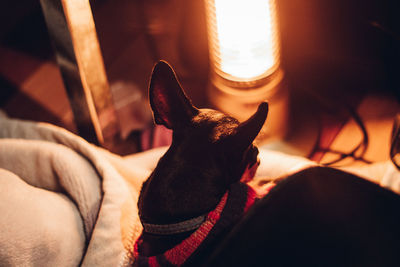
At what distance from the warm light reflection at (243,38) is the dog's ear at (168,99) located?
424 millimetres

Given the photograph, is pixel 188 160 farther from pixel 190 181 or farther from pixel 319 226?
pixel 319 226

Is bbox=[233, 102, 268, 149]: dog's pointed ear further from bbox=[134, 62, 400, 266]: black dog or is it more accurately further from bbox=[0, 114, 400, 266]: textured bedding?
bbox=[0, 114, 400, 266]: textured bedding

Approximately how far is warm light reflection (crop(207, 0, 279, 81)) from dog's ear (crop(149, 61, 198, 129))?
42cm

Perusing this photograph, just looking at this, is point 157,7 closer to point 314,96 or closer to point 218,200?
point 314,96

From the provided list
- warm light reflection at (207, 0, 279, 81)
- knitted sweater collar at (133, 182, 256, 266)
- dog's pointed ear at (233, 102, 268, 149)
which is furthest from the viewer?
warm light reflection at (207, 0, 279, 81)

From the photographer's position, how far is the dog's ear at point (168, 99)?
0.55m

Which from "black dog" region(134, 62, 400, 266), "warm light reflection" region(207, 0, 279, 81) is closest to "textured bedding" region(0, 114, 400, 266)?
"black dog" region(134, 62, 400, 266)

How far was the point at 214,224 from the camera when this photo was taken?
0.59 metres

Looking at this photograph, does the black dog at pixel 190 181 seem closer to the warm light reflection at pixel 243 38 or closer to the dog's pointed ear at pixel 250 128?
the dog's pointed ear at pixel 250 128

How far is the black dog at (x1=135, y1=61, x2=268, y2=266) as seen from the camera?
0.57m

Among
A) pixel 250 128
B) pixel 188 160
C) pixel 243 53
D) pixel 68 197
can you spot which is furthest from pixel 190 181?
pixel 243 53

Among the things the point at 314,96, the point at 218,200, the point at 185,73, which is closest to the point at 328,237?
the point at 218,200

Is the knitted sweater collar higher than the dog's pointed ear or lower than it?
lower

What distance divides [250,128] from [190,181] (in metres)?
0.14
